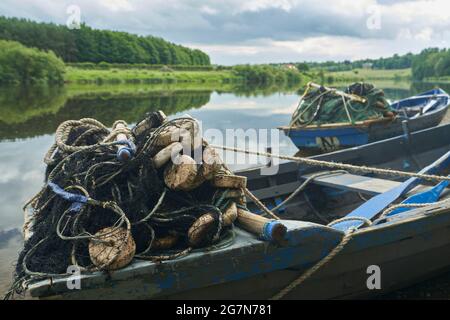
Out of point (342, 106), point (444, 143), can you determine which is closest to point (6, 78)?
point (342, 106)

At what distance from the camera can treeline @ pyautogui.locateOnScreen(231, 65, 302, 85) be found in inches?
3369

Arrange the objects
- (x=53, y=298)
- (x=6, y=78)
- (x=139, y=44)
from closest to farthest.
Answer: (x=53, y=298)
(x=6, y=78)
(x=139, y=44)

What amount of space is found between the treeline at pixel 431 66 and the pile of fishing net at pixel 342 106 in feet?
301

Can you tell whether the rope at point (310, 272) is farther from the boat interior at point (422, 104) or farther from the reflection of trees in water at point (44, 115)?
the reflection of trees in water at point (44, 115)

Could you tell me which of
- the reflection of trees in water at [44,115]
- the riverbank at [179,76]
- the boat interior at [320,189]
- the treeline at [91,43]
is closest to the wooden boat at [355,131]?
the boat interior at [320,189]

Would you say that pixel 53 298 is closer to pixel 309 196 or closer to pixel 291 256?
pixel 291 256

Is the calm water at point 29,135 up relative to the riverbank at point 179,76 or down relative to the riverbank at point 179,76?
down

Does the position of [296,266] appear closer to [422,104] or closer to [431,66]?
[422,104]

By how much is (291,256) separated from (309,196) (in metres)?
3.30

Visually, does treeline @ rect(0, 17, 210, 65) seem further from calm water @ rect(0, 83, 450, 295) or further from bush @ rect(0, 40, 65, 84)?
calm water @ rect(0, 83, 450, 295)

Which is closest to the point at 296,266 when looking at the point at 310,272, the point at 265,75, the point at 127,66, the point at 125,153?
the point at 310,272

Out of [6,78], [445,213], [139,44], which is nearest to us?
[445,213]

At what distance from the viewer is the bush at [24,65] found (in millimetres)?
46781
